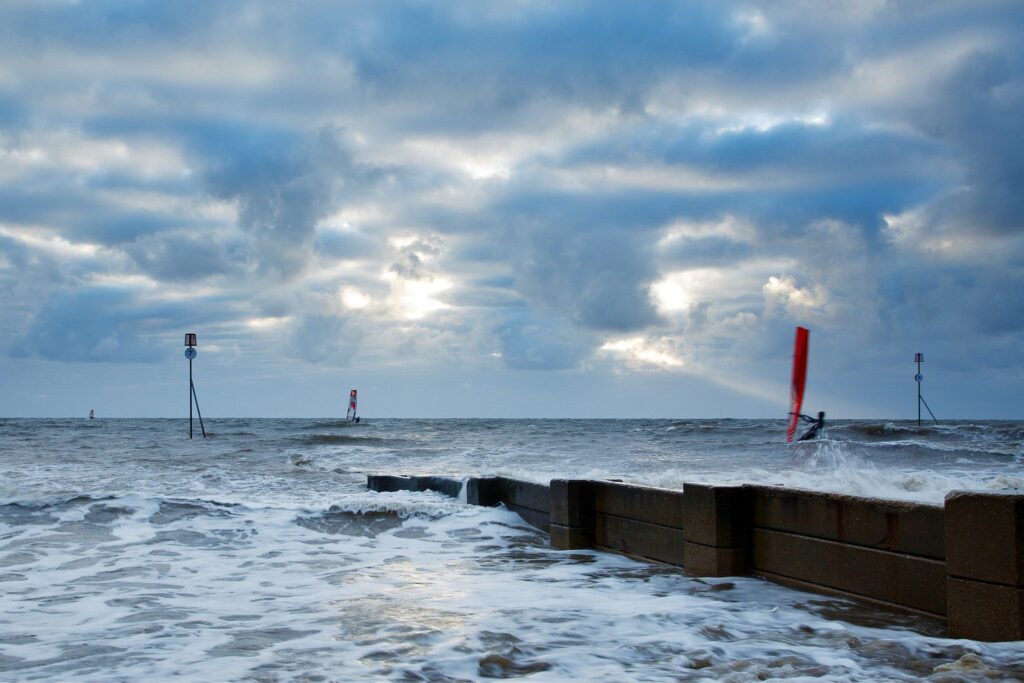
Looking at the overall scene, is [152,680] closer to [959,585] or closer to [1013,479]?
[959,585]

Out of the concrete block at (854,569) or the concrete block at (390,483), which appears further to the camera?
the concrete block at (390,483)

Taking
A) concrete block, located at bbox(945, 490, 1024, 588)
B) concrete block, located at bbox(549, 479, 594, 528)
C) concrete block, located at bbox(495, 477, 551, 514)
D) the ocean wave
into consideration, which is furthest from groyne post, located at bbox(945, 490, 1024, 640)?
the ocean wave

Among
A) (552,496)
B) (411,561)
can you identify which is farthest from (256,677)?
(552,496)

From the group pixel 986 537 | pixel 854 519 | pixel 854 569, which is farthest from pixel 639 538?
pixel 986 537

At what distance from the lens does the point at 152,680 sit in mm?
5398

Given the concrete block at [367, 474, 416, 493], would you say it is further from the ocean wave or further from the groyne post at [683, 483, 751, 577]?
the ocean wave

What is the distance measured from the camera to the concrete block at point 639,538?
878 centimetres

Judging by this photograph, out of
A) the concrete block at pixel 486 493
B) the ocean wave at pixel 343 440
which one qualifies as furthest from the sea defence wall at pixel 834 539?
the ocean wave at pixel 343 440

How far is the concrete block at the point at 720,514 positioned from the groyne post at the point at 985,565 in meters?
2.15

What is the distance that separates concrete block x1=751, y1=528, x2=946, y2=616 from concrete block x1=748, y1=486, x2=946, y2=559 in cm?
7

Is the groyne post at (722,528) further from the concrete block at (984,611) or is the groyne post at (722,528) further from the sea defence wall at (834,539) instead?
the concrete block at (984,611)

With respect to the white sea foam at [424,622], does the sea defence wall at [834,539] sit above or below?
above

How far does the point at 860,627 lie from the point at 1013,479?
14505 millimetres

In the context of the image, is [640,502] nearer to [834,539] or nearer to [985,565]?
[834,539]
